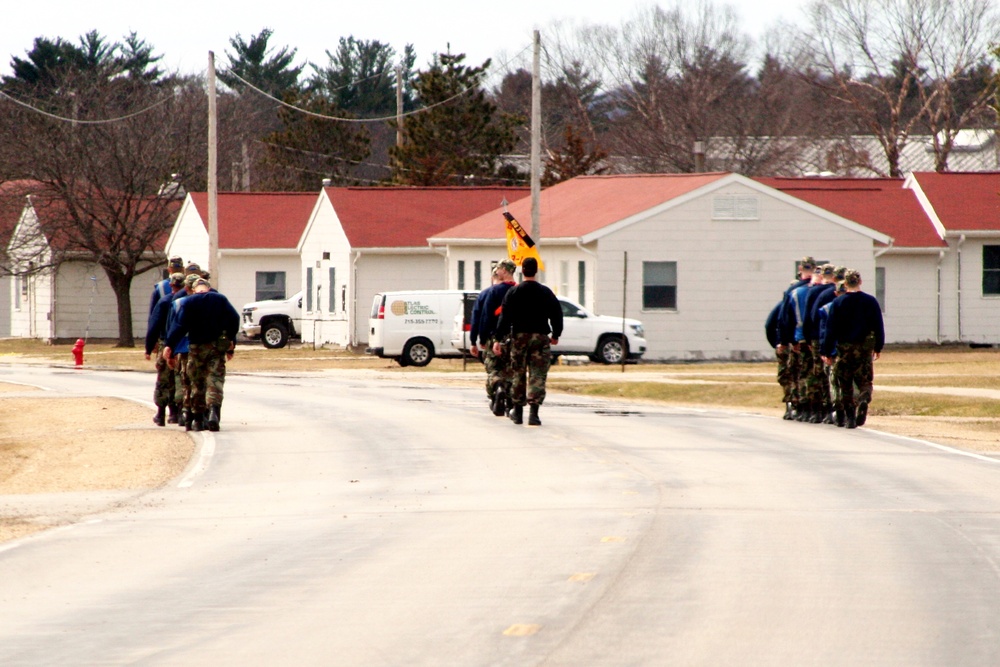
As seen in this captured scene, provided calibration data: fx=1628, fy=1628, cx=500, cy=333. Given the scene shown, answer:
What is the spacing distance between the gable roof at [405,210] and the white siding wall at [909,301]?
10.8 m

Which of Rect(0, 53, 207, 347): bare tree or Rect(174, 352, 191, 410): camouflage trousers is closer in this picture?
Rect(174, 352, 191, 410): camouflage trousers

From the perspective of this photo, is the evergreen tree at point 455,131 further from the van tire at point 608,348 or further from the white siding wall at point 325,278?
the van tire at point 608,348

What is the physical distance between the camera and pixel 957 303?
42531mm

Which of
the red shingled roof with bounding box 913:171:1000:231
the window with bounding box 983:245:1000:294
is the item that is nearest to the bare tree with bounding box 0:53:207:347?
the red shingled roof with bounding box 913:171:1000:231

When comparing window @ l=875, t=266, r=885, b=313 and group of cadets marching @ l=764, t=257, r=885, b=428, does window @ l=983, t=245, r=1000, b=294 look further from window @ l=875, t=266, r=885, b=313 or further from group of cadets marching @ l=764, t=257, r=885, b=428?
group of cadets marching @ l=764, t=257, r=885, b=428

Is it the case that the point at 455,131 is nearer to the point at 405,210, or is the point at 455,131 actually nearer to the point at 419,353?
the point at 405,210

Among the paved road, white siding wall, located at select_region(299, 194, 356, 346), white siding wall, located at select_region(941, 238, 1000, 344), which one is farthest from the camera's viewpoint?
white siding wall, located at select_region(299, 194, 356, 346)

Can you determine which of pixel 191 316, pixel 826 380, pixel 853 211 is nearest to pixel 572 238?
pixel 853 211

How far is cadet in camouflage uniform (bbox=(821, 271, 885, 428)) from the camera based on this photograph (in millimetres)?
18922

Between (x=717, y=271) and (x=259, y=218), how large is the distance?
19150 mm

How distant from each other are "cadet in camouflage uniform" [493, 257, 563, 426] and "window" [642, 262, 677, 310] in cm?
1945

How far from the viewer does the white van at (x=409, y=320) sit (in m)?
35.2

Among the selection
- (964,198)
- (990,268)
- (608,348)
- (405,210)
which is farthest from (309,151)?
(608,348)

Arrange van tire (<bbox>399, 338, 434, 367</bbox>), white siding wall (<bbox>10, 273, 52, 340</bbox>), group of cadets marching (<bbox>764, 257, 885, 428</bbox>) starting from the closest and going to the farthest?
group of cadets marching (<bbox>764, 257, 885, 428</bbox>), van tire (<bbox>399, 338, 434, 367</bbox>), white siding wall (<bbox>10, 273, 52, 340</bbox>)
